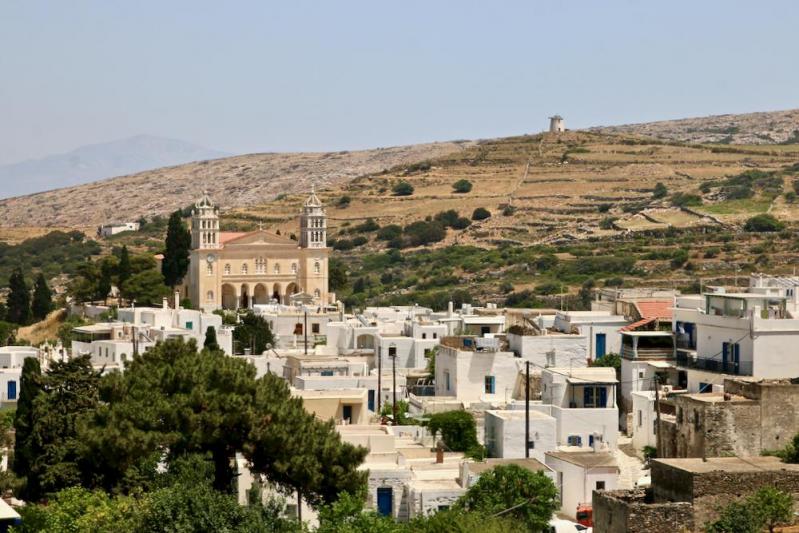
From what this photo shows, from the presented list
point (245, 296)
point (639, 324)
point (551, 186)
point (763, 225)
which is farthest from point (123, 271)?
point (551, 186)

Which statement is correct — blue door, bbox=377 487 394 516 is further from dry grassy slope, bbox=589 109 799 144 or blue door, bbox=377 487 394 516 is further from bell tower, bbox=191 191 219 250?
dry grassy slope, bbox=589 109 799 144

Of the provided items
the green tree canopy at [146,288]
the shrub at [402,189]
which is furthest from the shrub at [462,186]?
the green tree canopy at [146,288]

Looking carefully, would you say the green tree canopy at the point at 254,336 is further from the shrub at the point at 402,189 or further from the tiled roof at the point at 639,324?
the shrub at the point at 402,189

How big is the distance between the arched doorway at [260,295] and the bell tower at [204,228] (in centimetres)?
280

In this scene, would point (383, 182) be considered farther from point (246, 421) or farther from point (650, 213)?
point (246, 421)

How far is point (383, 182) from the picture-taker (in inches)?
5133

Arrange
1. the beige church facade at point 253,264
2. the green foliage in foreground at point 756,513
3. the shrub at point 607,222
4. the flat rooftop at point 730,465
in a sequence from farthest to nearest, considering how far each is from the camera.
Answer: the shrub at point 607,222 < the beige church facade at point 253,264 < the flat rooftop at point 730,465 < the green foliage in foreground at point 756,513

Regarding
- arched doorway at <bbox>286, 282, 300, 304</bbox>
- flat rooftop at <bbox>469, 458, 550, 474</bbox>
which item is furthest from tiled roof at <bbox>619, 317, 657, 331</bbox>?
arched doorway at <bbox>286, 282, 300, 304</bbox>

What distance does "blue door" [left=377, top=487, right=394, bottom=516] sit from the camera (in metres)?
28.6

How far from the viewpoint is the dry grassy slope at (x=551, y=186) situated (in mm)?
108375

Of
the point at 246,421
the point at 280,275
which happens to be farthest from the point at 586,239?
the point at 246,421

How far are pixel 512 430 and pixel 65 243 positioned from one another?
9447 cm

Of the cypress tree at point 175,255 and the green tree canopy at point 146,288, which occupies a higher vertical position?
the cypress tree at point 175,255

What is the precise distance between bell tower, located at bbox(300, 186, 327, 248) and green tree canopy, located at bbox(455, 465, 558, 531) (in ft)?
163
